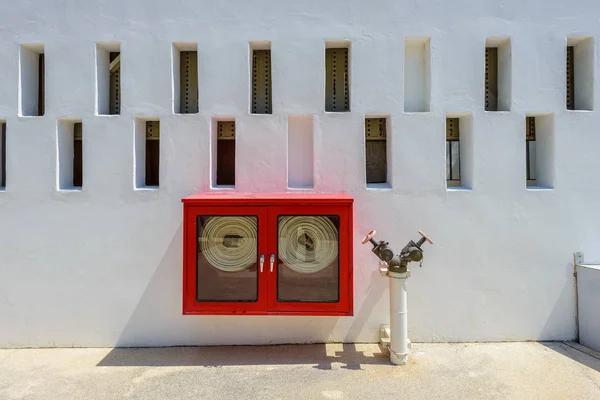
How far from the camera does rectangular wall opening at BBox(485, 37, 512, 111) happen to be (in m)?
4.47

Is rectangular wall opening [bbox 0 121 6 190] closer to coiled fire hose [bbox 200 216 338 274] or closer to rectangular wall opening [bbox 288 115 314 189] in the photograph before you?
coiled fire hose [bbox 200 216 338 274]

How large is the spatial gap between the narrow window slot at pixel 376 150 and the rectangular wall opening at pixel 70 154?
380 centimetres

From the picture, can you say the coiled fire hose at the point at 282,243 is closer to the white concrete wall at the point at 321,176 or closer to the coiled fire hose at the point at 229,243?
the coiled fire hose at the point at 229,243

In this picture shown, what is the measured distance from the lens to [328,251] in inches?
154

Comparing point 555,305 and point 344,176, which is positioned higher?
point 344,176

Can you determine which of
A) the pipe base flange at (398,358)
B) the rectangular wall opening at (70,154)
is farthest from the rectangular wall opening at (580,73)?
the rectangular wall opening at (70,154)

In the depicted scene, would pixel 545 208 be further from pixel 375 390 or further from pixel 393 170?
pixel 375 390

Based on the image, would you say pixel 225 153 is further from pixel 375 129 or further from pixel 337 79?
pixel 375 129

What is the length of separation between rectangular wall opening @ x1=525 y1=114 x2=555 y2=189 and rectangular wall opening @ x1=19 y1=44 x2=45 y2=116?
645cm

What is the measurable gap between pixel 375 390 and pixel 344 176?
7.68ft

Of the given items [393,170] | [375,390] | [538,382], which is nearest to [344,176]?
[393,170]

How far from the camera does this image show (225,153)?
4809 mm

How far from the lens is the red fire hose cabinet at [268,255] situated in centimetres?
383

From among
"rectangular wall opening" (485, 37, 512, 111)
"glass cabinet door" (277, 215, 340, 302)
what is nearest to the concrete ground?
"glass cabinet door" (277, 215, 340, 302)
